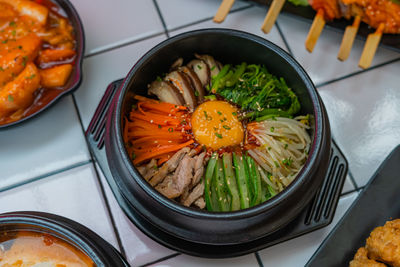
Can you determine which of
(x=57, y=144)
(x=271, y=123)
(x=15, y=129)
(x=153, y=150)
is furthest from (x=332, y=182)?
(x=15, y=129)

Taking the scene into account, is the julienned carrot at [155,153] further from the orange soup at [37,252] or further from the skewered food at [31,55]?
the skewered food at [31,55]

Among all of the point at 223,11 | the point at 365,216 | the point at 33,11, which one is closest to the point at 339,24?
the point at 223,11

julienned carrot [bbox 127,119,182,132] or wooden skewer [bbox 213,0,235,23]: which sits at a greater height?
wooden skewer [bbox 213,0,235,23]

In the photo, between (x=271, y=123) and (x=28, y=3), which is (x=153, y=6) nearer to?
(x=28, y=3)

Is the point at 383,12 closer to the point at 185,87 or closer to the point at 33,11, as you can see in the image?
the point at 185,87

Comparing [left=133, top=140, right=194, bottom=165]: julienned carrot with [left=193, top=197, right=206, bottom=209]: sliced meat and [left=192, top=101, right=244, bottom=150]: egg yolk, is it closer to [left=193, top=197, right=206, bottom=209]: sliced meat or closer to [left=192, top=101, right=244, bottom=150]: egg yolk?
[left=192, top=101, right=244, bottom=150]: egg yolk

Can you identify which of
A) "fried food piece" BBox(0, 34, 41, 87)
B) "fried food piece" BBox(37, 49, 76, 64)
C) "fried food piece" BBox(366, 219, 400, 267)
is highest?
"fried food piece" BBox(0, 34, 41, 87)

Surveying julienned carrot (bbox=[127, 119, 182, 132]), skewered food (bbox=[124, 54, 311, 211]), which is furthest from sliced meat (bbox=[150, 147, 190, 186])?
julienned carrot (bbox=[127, 119, 182, 132])
